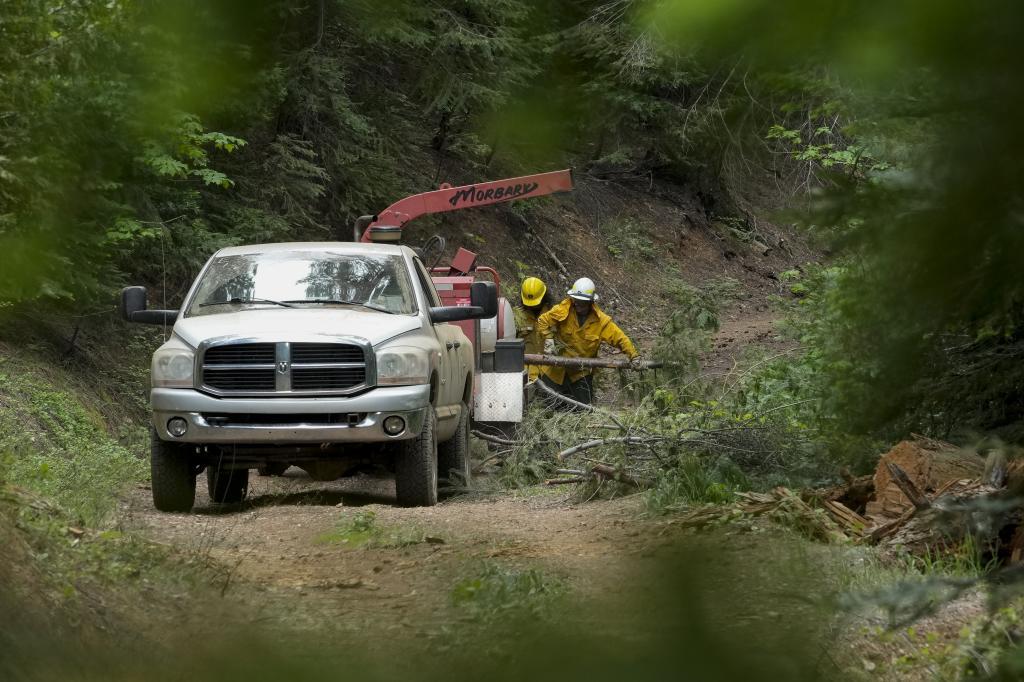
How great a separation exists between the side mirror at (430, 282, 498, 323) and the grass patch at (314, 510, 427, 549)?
7.66ft

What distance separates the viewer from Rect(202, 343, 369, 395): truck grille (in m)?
8.86

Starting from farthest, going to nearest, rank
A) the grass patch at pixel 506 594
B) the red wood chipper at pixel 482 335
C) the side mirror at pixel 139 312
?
the red wood chipper at pixel 482 335
the side mirror at pixel 139 312
the grass patch at pixel 506 594

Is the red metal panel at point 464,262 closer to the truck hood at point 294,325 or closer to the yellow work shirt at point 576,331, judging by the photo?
the yellow work shirt at point 576,331

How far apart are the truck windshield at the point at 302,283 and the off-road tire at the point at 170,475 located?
40.4 inches

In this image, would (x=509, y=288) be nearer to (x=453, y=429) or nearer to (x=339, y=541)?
(x=453, y=429)

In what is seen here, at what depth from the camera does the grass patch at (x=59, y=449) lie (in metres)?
7.92

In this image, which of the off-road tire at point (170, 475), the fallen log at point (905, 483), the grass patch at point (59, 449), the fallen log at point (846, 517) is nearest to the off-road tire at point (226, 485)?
the off-road tire at point (170, 475)

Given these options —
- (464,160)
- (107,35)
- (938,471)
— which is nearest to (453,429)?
(938,471)

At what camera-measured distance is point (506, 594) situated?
2.61m

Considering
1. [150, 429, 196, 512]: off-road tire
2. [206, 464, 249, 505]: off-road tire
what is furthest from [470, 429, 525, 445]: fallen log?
[150, 429, 196, 512]: off-road tire

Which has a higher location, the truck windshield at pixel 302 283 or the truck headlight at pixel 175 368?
the truck windshield at pixel 302 283

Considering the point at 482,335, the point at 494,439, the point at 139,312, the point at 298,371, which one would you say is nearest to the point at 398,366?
the point at 298,371

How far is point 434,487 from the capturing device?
9.53 meters

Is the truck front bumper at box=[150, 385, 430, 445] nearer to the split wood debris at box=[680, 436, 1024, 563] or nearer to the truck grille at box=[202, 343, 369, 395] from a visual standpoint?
the truck grille at box=[202, 343, 369, 395]
